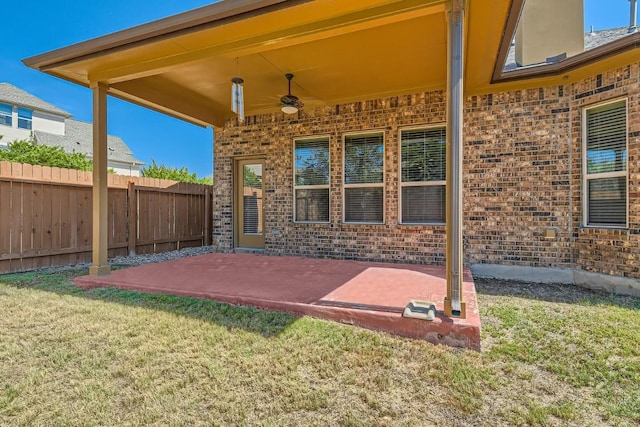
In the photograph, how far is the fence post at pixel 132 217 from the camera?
7641 mm

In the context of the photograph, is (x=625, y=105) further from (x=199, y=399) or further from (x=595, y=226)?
(x=199, y=399)

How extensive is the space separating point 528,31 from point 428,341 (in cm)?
552

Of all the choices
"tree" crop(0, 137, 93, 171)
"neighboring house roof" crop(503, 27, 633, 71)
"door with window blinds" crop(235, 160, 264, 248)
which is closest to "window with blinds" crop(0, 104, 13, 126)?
"tree" crop(0, 137, 93, 171)

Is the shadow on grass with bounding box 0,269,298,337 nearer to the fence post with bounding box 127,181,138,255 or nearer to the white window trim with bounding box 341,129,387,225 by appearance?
the fence post with bounding box 127,181,138,255

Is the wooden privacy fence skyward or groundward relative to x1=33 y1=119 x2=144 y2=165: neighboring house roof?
groundward

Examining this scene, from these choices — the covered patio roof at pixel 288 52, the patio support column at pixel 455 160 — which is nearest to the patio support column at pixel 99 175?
the covered patio roof at pixel 288 52

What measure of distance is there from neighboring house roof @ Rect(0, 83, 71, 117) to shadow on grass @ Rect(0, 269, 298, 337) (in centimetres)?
2102

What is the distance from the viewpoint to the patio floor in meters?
2.97

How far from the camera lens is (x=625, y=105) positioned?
4.50 metres

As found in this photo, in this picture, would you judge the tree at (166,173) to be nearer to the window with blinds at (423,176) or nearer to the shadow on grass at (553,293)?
the window with blinds at (423,176)

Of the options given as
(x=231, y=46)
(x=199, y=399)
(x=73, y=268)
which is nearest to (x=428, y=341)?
(x=199, y=399)

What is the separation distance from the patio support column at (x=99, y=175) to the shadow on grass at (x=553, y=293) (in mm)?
5177

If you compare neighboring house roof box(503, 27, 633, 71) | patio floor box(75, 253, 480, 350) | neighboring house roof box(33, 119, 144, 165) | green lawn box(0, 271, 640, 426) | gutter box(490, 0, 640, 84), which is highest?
neighboring house roof box(33, 119, 144, 165)

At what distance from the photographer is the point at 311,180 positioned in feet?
21.9
